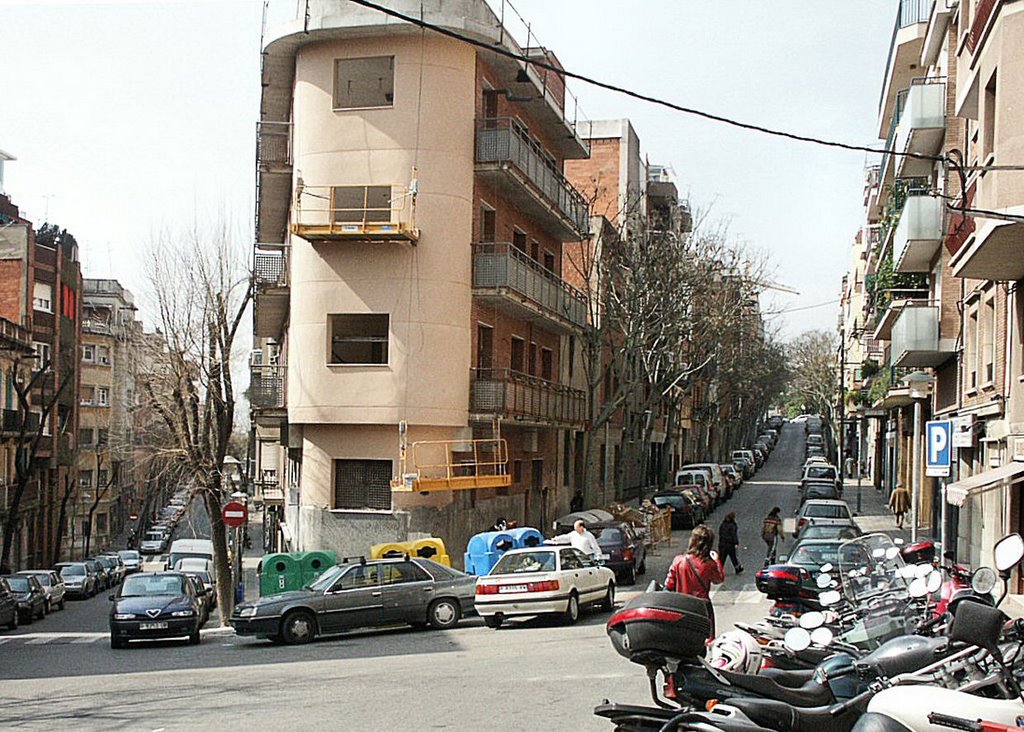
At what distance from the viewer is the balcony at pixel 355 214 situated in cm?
2962

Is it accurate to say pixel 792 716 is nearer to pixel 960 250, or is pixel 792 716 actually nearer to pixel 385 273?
pixel 960 250

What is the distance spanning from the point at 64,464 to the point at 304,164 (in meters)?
37.9

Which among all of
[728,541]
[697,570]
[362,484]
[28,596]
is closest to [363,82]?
[362,484]

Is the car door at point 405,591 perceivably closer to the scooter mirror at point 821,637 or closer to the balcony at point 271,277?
the balcony at point 271,277

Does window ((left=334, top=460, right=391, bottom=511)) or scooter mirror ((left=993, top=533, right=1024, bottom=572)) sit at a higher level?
scooter mirror ((left=993, top=533, right=1024, bottom=572))

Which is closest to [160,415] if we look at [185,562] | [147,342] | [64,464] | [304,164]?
[147,342]

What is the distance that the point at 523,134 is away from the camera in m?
33.6

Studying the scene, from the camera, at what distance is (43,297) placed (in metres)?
63.6

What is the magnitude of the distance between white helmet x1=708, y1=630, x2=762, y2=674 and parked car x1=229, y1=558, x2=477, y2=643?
13396 mm

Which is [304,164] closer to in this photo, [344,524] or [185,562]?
[344,524]

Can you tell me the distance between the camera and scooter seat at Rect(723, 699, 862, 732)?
6414mm

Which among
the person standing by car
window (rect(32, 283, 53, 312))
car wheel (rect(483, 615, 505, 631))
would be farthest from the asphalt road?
window (rect(32, 283, 53, 312))

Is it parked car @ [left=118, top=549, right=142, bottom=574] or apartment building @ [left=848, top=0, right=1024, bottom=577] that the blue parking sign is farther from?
parked car @ [left=118, top=549, right=142, bottom=574]

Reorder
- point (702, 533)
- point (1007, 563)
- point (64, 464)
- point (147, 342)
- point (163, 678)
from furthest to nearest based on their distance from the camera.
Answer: point (64, 464) < point (147, 342) < point (163, 678) < point (702, 533) < point (1007, 563)
